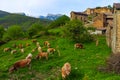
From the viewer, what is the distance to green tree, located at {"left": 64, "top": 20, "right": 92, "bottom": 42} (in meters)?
63.3

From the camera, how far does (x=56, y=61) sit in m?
47.2

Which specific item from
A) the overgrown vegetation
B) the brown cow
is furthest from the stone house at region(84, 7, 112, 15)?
the brown cow

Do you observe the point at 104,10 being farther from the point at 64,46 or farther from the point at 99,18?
the point at 64,46

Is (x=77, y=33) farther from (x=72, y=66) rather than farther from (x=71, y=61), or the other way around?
(x=72, y=66)

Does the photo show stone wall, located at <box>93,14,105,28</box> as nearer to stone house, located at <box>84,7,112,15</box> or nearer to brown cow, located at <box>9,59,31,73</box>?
stone house, located at <box>84,7,112,15</box>

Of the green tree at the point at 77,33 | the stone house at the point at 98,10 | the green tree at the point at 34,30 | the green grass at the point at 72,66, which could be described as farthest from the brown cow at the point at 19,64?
the stone house at the point at 98,10

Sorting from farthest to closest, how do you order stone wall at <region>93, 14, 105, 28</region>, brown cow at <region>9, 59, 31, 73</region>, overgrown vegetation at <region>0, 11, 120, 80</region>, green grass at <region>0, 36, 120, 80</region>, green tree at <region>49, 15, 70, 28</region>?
1. green tree at <region>49, 15, 70, 28</region>
2. stone wall at <region>93, 14, 105, 28</region>
3. brown cow at <region>9, 59, 31, 73</region>
4. overgrown vegetation at <region>0, 11, 120, 80</region>
5. green grass at <region>0, 36, 120, 80</region>

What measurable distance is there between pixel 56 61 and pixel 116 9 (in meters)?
10.2

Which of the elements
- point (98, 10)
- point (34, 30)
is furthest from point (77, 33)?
point (98, 10)

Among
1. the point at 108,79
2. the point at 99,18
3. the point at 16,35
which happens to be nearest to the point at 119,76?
the point at 108,79

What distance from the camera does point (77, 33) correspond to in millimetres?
64938

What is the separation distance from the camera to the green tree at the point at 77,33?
208 feet

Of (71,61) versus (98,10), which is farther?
(98,10)

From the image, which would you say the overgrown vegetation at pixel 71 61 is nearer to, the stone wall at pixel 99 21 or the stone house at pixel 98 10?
the stone wall at pixel 99 21
